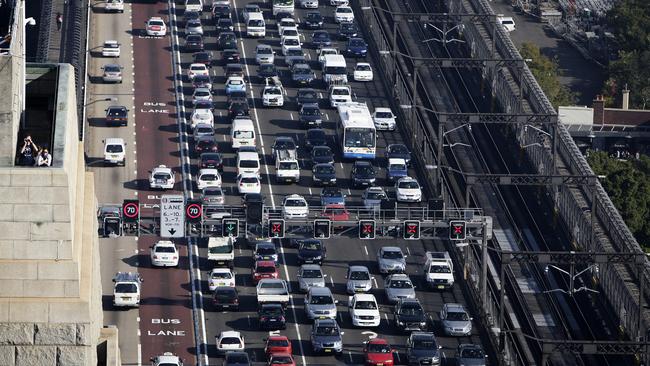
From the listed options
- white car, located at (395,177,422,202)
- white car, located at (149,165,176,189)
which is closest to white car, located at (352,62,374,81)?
white car, located at (395,177,422,202)

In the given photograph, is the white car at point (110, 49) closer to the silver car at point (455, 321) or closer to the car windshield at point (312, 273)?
the car windshield at point (312, 273)

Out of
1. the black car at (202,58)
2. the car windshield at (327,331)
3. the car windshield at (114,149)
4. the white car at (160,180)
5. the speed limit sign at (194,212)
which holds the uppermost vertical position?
the black car at (202,58)

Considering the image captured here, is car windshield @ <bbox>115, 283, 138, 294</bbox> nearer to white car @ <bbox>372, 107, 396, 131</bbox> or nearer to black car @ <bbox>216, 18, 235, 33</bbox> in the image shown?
white car @ <bbox>372, 107, 396, 131</bbox>

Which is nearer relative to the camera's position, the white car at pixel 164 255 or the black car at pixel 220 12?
the white car at pixel 164 255

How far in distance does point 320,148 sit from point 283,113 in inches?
497

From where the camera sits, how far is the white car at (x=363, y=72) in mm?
142125

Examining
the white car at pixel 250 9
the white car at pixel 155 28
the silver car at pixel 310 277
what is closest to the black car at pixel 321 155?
the silver car at pixel 310 277

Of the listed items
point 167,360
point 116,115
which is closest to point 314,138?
point 116,115

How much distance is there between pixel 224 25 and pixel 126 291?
2325 inches

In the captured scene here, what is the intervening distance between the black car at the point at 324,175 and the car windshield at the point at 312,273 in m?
18.0

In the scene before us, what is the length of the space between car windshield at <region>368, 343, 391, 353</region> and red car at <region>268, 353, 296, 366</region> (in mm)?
3641

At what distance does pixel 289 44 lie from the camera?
148 m

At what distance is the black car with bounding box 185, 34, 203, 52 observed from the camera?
146 metres

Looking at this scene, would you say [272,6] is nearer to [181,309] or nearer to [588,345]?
[181,309]
